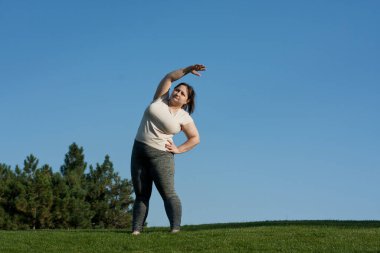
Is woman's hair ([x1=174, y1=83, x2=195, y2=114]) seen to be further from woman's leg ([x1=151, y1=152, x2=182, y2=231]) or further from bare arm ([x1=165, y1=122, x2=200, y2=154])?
woman's leg ([x1=151, y1=152, x2=182, y2=231])

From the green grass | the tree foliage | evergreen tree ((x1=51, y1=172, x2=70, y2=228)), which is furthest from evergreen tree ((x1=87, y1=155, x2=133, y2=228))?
the green grass

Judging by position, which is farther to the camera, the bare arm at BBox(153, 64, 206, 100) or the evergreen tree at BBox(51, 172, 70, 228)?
the evergreen tree at BBox(51, 172, 70, 228)

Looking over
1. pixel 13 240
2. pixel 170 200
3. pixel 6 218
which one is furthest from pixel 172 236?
pixel 6 218

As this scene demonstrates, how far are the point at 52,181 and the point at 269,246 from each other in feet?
95.2

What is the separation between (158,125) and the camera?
10039 mm

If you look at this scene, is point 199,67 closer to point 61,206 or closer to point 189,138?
point 189,138

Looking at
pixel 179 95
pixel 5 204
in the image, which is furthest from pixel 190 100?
pixel 5 204

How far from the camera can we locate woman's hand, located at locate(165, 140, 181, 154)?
33.2 ft

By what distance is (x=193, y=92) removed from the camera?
1038 centimetres

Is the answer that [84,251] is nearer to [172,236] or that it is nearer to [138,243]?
[138,243]

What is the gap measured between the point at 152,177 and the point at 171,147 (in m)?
0.63

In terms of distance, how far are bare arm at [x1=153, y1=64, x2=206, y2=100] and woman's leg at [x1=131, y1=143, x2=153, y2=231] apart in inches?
41.7

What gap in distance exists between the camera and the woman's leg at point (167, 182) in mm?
10031

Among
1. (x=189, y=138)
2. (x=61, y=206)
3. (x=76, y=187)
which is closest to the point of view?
(x=189, y=138)
